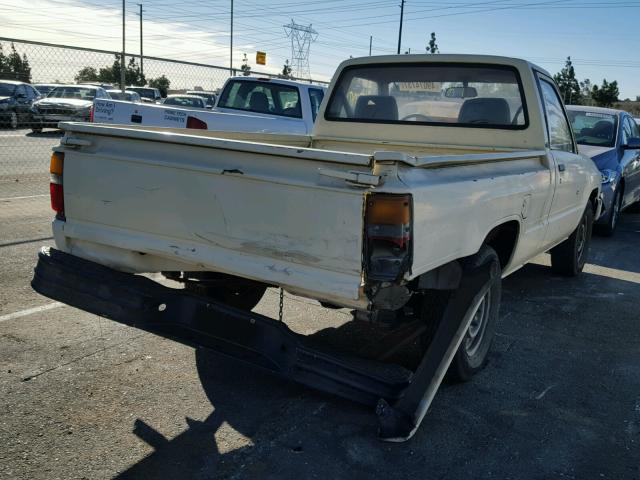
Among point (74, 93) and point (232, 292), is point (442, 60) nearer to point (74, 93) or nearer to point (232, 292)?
point (232, 292)

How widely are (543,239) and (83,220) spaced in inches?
133

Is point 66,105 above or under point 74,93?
under

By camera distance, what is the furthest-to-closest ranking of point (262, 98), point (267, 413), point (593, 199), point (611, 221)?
point (262, 98), point (611, 221), point (593, 199), point (267, 413)

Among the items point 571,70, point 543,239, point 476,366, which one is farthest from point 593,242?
point 571,70

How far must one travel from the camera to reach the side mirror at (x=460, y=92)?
5.20 metres

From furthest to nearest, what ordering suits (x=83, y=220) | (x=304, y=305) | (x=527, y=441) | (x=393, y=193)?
1. (x=304, y=305)
2. (x=83, y=220)
3. (x=527, y=441)
4. (x=393, y=193)

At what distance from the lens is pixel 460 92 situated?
5258 millimetres

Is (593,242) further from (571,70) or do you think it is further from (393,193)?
(571,70)

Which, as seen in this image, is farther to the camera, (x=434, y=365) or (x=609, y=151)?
(x=609, y=151)

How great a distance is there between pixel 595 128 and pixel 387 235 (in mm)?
8058

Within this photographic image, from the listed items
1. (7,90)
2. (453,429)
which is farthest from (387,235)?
(7,90)

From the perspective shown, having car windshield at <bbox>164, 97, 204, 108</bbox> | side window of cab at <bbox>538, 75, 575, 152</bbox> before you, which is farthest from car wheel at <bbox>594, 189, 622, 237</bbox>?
car windshield at <bbox>164, 97, 204, 108</bbox>

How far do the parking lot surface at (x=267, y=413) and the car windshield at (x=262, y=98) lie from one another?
6.15 metres

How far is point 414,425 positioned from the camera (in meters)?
3.04
